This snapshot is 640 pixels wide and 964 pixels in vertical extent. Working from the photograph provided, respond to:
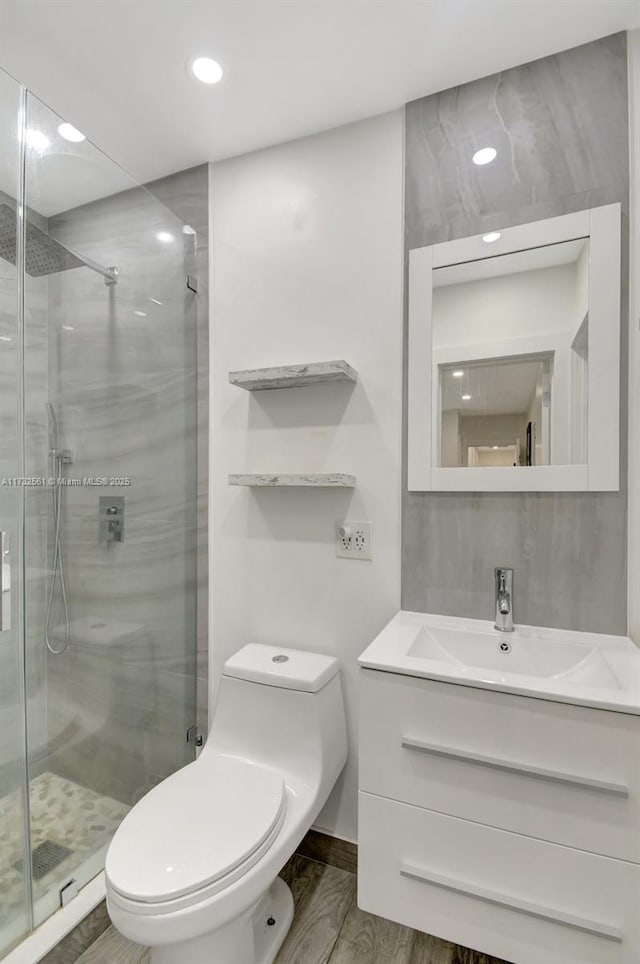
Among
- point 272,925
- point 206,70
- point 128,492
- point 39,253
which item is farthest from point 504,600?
point 206,70

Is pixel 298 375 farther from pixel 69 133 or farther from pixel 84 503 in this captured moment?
pixel 69 133

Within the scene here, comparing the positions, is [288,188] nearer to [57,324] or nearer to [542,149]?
[542,149]

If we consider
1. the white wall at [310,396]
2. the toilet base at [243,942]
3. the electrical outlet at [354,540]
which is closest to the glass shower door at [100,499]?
the white wall at [310,396]

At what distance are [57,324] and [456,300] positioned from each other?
1.26 m

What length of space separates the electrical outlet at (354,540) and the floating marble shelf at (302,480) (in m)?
0.14

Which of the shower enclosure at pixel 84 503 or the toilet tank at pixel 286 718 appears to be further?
the toilet tank at pixel 286 718

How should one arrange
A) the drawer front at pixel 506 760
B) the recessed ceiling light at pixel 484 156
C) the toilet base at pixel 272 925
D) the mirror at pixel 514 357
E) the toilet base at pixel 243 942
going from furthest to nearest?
the recessed ceiling light at pixel 484 156 → the mirror at pixel 514 357 → the toilet base at pixel 272 925 → the toilet base at pixel 243 942 → the drawer front at pixel 506 760

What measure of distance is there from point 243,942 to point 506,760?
795mm

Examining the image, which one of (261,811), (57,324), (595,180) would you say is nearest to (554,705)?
(261,811)

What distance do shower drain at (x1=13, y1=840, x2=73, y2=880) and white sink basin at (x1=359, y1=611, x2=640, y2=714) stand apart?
42.0 inches

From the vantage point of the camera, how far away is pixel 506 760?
984 millimetres

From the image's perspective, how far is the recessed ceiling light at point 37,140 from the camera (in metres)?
1.27

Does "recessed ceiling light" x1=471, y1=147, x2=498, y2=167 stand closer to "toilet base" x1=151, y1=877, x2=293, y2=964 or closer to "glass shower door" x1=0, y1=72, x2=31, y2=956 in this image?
"glass shower door" x1=0, y1=72, x2=31, y2=956

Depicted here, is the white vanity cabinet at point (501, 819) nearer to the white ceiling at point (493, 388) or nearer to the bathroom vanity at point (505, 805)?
the bathroom vanity at point (505, 805)
